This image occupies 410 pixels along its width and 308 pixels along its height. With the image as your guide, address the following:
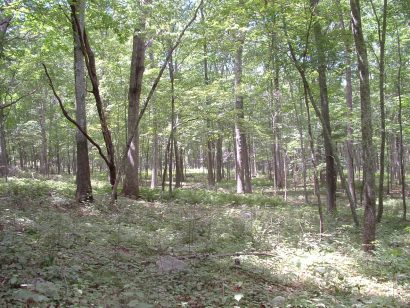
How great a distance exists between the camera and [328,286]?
5.84m

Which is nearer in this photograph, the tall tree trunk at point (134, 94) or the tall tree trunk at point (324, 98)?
the tall tree trunk at point (324, 98)

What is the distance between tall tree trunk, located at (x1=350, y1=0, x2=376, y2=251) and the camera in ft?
26.6

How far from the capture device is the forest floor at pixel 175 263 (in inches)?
182

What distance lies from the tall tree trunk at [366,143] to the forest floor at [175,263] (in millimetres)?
590

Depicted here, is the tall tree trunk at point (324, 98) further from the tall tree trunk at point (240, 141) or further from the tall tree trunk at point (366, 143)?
the tall tree trunk at point (240, 141)

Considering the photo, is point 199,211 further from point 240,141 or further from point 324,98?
point 240,141

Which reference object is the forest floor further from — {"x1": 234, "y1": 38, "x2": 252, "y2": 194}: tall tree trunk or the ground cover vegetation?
{"x1": 234, "y1": 38, "x2": 252, "y2": 194}: tall tree trunk

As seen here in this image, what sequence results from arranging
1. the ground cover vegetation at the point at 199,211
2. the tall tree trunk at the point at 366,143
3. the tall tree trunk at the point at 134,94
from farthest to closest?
the tall tree trunk at the point at 134,94 → the tall tree trunk at the point at 366,143 → the ground cover vegetation at the point at 199,211

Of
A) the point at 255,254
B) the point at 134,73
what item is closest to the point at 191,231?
the point at 255,254

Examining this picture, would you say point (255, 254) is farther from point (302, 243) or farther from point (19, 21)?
point (19, 21)

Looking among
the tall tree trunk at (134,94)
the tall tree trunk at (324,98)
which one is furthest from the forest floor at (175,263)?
the tall tree trunk at (324,98)

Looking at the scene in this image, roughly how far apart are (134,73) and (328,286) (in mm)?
11116

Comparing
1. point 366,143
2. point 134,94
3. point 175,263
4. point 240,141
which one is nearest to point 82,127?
point 134,94

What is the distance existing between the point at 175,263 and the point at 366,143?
5.25 meters
